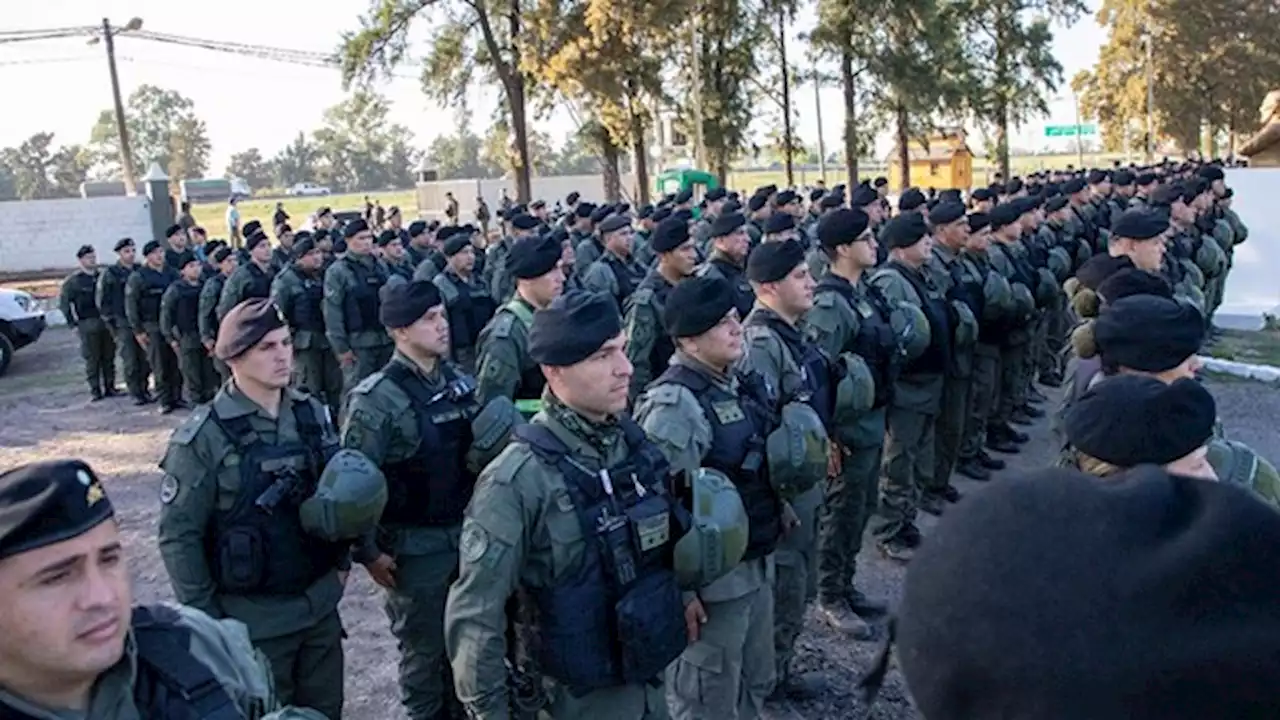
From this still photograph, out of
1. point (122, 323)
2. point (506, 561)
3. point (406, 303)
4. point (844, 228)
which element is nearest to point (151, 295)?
point (122, 323)

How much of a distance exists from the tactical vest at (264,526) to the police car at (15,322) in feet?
43.7

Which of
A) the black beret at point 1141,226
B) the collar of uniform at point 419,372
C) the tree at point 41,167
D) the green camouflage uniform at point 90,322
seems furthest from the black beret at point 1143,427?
the tree at point 41,167

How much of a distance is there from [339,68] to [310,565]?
24.9 metres

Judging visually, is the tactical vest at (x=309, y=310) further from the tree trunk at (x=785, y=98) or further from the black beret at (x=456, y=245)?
the tree trunk at (x=785, y=98)

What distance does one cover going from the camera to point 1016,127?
1278 inches

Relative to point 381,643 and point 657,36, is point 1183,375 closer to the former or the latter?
point 381,643

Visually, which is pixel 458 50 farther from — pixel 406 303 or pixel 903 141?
pixel 406 303

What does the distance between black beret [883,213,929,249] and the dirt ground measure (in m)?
1.89

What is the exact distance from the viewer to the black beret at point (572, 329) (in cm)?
334

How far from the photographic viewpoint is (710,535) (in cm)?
323

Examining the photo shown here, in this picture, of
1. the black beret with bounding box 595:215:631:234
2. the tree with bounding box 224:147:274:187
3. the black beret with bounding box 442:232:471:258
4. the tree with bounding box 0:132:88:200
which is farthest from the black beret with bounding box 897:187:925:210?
the tree with bounding box 224:147:274:187

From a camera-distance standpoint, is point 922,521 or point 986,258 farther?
point 986,258

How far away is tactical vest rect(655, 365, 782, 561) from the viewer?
4109 millimetres

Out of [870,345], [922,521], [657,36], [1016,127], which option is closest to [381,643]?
[870,345]
